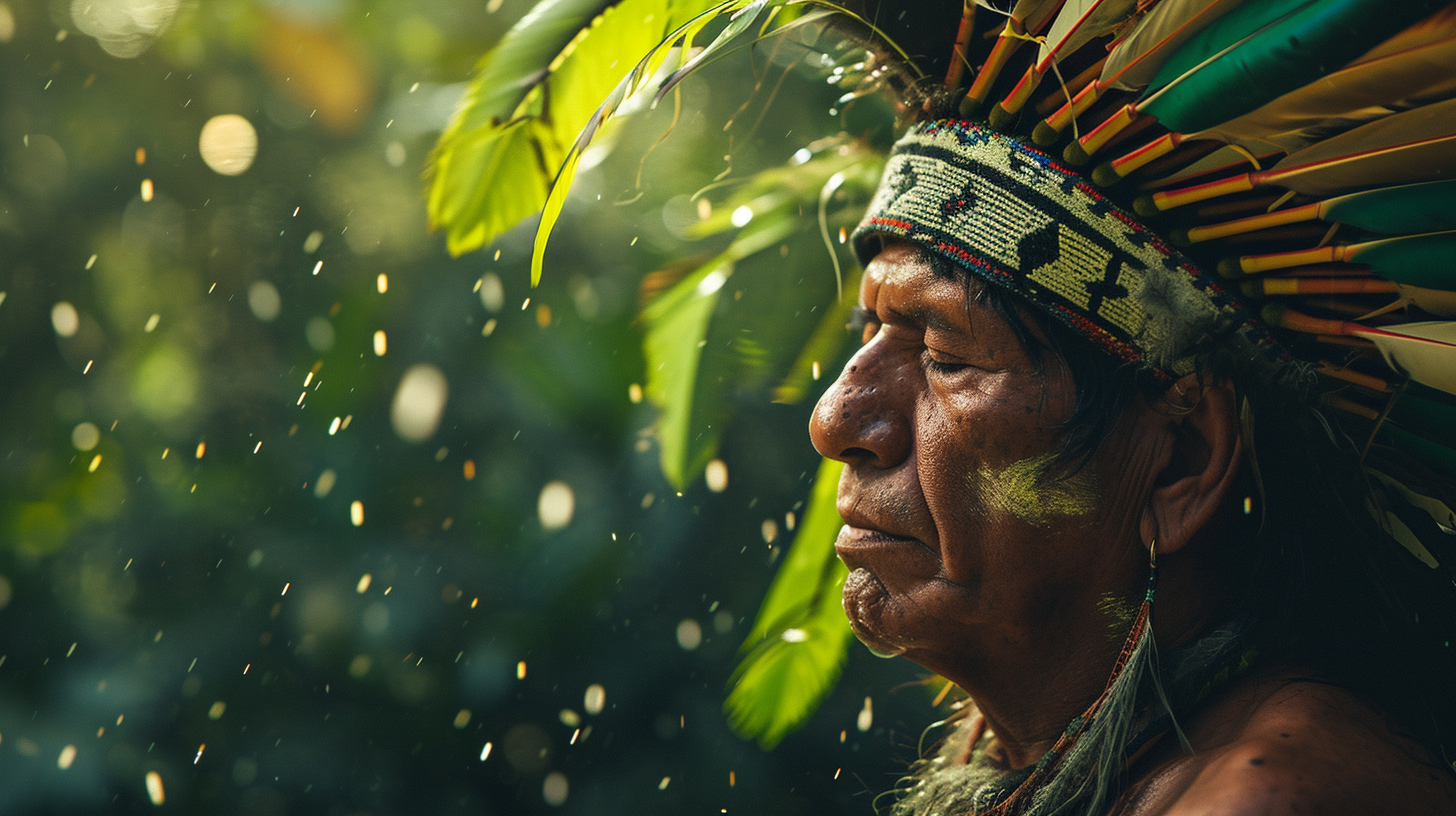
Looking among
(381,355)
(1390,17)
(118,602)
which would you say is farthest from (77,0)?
(1390,17)

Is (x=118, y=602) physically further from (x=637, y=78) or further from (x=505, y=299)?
(x=637, y=78)

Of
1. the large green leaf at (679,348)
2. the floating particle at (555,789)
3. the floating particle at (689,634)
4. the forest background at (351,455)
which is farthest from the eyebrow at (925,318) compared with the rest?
the floating particle at (555,789)

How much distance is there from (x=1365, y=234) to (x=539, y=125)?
4.85ft

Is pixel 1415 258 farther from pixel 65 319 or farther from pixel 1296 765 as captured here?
pixel 65 319

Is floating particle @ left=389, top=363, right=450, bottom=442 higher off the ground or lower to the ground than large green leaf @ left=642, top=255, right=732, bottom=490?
lower

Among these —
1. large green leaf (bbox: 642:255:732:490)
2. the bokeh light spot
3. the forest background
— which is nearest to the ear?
large green leaf (bbox: 642:255:732:490)

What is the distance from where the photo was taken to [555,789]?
400 centimetres

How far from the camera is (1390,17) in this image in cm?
96

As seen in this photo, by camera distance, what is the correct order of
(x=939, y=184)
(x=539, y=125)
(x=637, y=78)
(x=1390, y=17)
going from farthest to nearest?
1. (x=539, y=125)
2. (x=939, y=184)
3. (x=637, y=78)
4. (x=1390, y=17)

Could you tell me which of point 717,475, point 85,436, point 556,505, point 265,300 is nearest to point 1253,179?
point 717,475

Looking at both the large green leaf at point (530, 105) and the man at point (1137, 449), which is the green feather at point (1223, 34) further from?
the large green leaf at point (530, 105)

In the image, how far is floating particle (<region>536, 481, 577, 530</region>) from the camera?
12.9 ft

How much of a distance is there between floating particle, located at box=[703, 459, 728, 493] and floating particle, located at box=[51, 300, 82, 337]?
264cm

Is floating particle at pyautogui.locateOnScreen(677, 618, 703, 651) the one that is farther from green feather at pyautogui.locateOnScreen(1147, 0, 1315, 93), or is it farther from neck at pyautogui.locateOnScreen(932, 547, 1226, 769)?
green feather at pyautogui.locateOnScreen(1147, 0, 1315, 93)
